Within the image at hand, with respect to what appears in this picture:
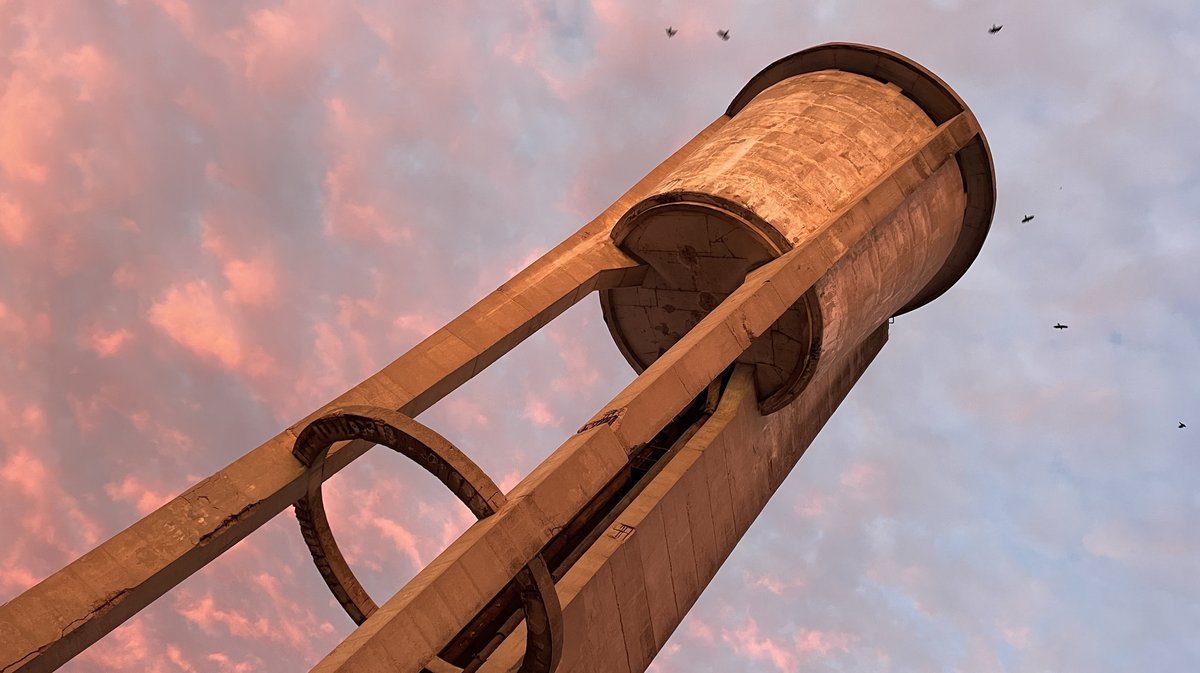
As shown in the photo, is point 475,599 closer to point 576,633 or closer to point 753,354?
point 576,633

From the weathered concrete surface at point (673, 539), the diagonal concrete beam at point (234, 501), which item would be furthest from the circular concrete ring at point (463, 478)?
the weathered concrete surface at point (673, 539)

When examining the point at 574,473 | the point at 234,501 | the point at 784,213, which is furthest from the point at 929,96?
the point at 234,501

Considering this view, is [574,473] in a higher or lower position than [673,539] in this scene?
higher

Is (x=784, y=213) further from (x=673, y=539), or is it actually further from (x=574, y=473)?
(x=574, y=473)

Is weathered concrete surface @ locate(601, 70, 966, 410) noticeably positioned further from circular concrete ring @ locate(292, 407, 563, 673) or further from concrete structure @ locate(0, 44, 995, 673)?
circular concrete ring @ locate(292, 407, 563, 673)

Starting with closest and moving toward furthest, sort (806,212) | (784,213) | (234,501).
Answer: (234,501) < (784,213) < (806,212)

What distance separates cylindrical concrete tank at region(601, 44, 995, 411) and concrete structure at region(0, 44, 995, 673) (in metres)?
0.04

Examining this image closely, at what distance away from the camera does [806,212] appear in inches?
427

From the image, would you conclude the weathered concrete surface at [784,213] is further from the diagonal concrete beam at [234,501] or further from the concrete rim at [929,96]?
the diagonal concrete beam at [234,501]

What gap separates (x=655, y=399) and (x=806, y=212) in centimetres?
435

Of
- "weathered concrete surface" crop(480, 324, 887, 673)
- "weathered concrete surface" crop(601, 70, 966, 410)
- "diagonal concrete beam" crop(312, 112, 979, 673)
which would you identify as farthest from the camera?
"weathered concrete surface" crop(601, 70, 966, 410)

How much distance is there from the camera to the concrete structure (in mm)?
6402

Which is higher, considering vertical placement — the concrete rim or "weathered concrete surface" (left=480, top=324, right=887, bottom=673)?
the concrete rim

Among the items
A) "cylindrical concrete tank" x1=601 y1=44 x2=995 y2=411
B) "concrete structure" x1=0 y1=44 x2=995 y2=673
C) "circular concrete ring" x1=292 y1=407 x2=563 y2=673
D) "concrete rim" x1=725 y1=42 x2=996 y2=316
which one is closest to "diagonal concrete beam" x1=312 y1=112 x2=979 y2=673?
"concrete structure" x1=0 y1=44 x2=995 y2=673
